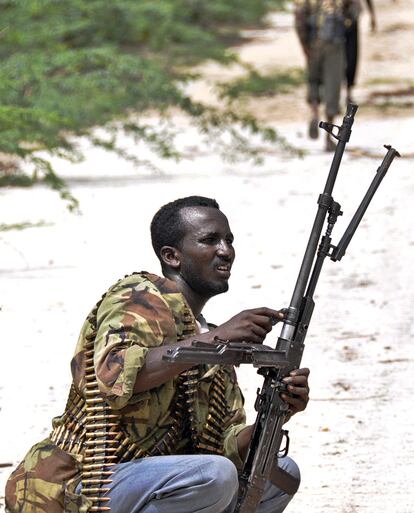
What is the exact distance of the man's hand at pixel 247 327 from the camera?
11.8ft

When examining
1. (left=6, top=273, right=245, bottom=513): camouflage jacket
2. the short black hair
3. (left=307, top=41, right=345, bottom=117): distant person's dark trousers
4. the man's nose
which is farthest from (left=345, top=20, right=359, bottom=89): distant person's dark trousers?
(left=6, top=273, right=245, bottom=513): camouflage jacket

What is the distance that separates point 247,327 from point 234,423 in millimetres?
569

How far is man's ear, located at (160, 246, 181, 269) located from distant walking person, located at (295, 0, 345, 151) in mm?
8341

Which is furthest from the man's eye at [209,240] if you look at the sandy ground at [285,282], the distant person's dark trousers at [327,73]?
the distant person's dark trousers at [327,73]

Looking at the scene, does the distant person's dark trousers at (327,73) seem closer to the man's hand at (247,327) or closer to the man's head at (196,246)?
the man's head at (196,246)

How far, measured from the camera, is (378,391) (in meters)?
6.32

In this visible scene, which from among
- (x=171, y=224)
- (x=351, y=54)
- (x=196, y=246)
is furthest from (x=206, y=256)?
(x=351, y=54)

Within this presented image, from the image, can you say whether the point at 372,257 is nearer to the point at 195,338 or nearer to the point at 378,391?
the point at 378,391

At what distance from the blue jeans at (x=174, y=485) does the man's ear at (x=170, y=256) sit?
518 mm

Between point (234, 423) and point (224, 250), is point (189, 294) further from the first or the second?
point (234, 423)

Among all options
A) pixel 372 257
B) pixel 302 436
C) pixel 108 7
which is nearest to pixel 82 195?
pixel 372 257

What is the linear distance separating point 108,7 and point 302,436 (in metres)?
9.73

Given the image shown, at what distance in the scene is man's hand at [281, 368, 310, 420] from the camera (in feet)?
12.2

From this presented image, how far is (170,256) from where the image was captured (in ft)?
13.1
